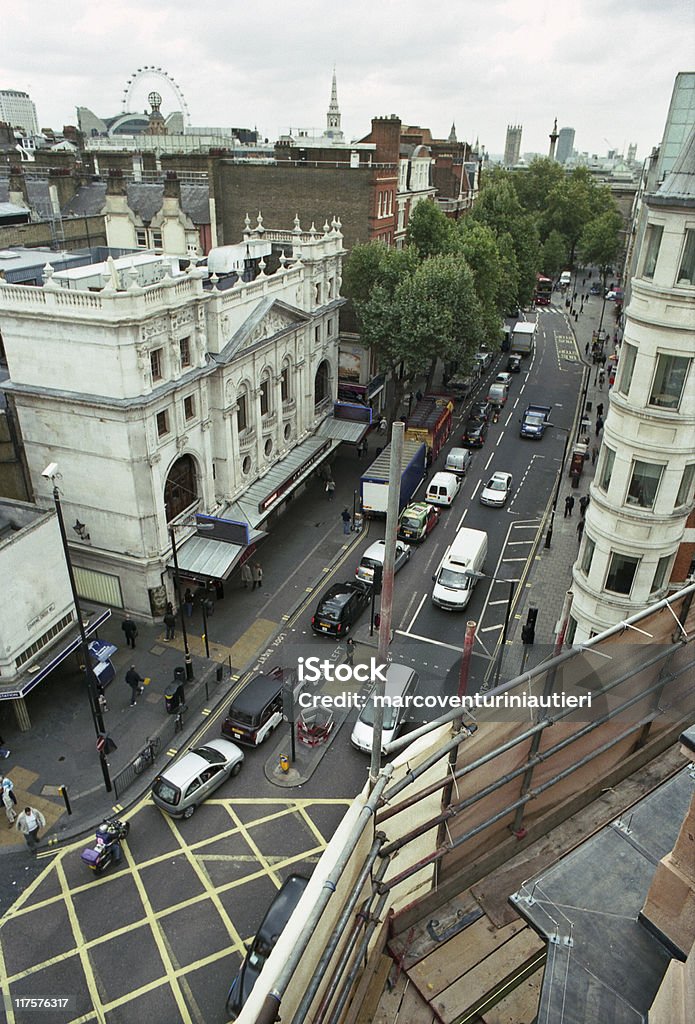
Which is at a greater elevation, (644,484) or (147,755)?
(644,484)

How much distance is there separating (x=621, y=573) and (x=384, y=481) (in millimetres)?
17164

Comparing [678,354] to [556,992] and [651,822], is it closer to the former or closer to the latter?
[651,822]

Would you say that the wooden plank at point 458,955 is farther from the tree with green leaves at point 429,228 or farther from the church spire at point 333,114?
the church spire at point 333,114

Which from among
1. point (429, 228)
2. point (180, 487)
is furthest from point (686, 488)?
point (429, 228)

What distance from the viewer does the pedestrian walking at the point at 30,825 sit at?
63.8 ft

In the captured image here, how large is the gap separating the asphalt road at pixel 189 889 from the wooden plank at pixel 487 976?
1158 centimetres

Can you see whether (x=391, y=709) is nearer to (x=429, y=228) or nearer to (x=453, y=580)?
(x=453, y=580)

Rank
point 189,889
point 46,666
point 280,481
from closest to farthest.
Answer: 1. point 189,889
2. point 46,666
3. point 280,481

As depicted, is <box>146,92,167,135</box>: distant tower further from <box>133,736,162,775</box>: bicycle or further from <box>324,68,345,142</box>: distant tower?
<box>133,736,162,775</box>: bicycle

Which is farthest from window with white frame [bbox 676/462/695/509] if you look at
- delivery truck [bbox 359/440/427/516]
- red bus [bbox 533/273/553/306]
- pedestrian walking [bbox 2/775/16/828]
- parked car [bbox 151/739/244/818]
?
red bus [bbox 533/273/553/306]

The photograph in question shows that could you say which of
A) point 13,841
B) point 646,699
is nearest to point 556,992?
point 646,699

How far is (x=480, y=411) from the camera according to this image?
51.8m

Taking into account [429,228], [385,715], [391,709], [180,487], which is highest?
[429,228]

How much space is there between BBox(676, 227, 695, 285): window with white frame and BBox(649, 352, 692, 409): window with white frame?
69.2 inches
